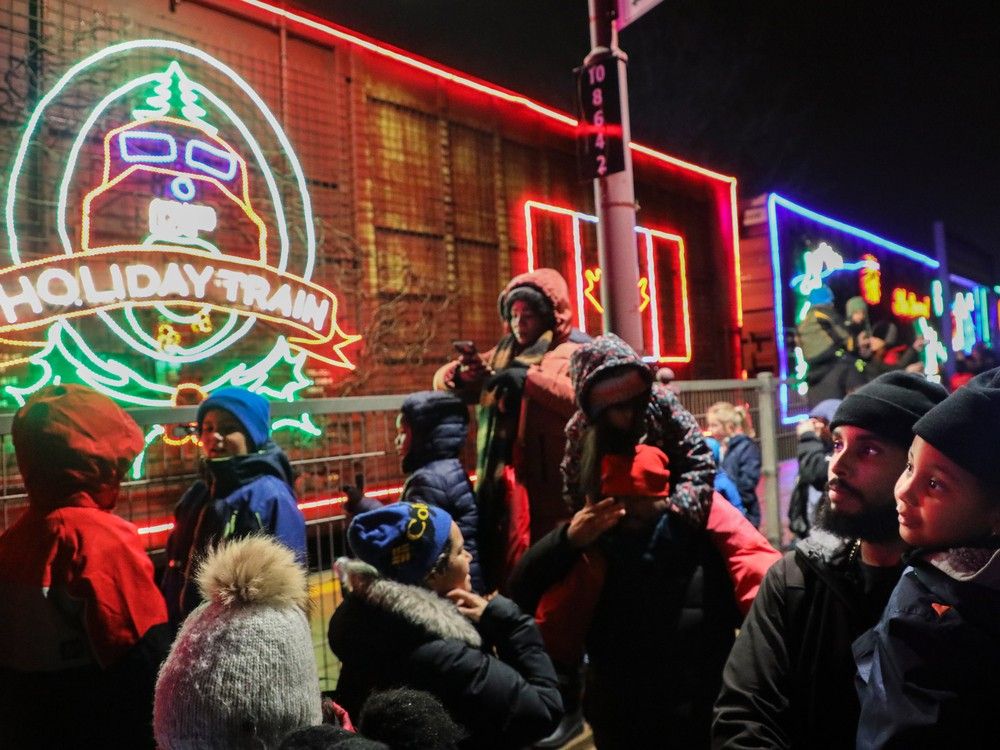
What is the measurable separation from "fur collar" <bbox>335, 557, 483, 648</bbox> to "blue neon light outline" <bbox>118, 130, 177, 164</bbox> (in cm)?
554

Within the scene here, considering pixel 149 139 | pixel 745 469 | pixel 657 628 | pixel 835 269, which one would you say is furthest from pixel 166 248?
pixel 835 269

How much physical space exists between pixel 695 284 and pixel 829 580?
13.1 metres

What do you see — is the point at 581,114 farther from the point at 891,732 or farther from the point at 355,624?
the point at 891,732

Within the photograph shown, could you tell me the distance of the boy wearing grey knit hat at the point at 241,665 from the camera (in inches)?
57.1

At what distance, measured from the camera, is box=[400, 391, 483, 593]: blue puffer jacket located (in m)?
3.66

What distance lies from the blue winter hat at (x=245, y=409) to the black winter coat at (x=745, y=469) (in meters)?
3.39

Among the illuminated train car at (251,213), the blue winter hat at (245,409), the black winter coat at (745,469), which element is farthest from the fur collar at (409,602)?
the black winter coat at (745,469)

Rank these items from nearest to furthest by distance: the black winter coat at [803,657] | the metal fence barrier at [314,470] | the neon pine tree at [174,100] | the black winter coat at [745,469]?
the black winter coat at [803,657] < the metal fence barrier at [314,470] < the black winter coat at [745,469] < the neon pine tree at [174,100]

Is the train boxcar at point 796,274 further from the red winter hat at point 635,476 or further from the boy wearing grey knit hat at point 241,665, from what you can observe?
the boy wearing grey knit hat at point 241,665

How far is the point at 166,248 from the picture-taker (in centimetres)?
657

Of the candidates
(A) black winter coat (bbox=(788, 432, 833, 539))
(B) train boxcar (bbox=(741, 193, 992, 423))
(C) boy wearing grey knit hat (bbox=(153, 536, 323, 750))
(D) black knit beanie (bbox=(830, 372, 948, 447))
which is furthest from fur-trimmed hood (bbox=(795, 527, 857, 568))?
(B) train boxcar (bbox=(741, 193, 992, 423))

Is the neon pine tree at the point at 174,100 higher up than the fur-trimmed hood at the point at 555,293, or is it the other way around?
the neon pine tree at the point at 174,100

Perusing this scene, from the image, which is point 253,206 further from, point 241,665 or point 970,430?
point 970,430

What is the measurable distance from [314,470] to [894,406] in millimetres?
2893
